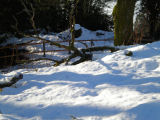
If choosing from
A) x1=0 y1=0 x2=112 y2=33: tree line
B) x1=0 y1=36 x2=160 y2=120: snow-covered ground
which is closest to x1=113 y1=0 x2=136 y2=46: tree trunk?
x1=0 y1=36 x2=160 y2=120: snow-covered ground

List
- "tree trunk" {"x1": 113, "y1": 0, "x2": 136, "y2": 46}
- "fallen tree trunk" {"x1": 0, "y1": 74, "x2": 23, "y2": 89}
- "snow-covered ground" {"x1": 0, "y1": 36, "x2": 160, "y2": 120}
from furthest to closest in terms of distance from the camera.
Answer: "tree trunk" {"x1": 113, "y1": 0, "x2": 136, "y2": 46}, "fallen tree trunk" {"x1": 0, "y1": 74, "x2": 23, "y2": 89}, "snow-covered ground" {"x1": 0, "y1": 36, "x2": 160, "y2": 120}

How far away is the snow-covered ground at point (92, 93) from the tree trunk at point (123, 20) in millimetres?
2847

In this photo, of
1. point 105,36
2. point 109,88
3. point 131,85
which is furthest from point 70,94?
point 105,36

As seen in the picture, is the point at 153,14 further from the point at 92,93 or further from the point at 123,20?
the point at 92,93

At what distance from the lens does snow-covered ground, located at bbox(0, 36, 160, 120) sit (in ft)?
6.10

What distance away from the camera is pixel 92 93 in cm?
245

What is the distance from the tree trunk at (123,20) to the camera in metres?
6.55

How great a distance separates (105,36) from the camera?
49.9 ft

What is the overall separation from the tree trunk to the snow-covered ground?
285cm

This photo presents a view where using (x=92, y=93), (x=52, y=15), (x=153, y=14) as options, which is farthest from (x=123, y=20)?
(x=153, y=14)

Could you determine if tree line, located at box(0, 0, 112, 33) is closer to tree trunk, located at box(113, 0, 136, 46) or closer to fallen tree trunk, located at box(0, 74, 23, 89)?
tree trunk, located at box(113, 0, 136, 46)

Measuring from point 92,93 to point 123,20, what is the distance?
16.1 ft

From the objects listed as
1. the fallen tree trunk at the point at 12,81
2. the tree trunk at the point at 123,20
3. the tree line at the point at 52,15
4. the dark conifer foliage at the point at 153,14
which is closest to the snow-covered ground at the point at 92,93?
the fallen tree trunk at the point at 12,81

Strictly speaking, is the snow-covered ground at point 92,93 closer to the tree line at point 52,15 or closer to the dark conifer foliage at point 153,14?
the tree line at point 52,15
